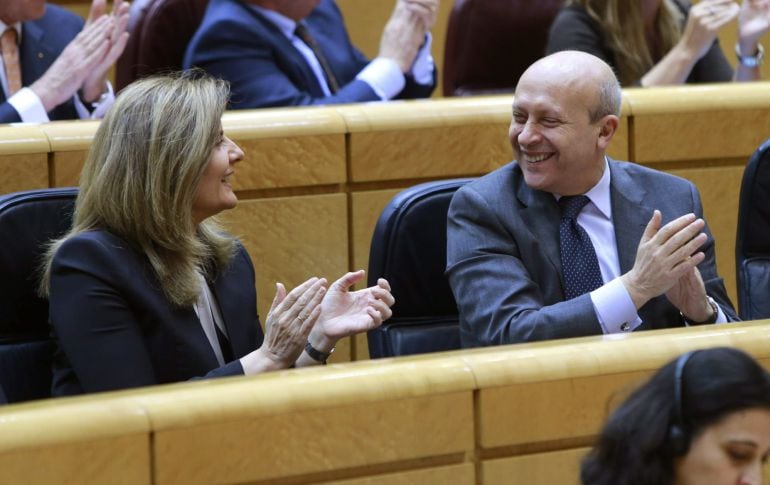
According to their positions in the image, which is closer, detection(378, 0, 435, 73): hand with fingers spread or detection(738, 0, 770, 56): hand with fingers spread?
detection(378, 0, 435, 73): hand with fingers spread

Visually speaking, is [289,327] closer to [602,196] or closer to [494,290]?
[494,290]

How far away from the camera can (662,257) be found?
1.52m

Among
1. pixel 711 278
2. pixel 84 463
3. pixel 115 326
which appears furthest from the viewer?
pixel 711 278

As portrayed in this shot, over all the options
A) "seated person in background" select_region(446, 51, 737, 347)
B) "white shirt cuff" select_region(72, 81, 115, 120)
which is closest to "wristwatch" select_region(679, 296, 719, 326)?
"seated person in background" select_region(446, 51, 737, 347)

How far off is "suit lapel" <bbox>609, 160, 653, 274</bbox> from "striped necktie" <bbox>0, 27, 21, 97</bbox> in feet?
3.75

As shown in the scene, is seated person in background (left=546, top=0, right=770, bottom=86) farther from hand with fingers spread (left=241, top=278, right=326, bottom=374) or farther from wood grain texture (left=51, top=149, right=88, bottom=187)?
hand with fingers spread (left=241, top=278, right=326, bottom=374)

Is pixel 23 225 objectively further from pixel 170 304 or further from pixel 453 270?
pixel 453 270

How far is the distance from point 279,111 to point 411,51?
555 millimetres

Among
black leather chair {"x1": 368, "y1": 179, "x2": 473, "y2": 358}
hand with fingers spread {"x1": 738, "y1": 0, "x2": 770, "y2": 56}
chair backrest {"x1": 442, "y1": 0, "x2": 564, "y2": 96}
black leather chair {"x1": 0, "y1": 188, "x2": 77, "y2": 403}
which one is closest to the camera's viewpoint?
black leather chair {"x1": 0, "y1": 188, "x2": 77, "y2": 403}

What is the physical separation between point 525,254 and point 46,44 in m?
1.18

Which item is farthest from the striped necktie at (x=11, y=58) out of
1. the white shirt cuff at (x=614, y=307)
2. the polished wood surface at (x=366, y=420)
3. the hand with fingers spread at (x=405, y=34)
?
the polished wood surface at (x=366, y=420)

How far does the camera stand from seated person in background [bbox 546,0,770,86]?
8.48 feet

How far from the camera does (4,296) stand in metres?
1.60

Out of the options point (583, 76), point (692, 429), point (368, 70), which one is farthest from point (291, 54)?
point (692, 429)
